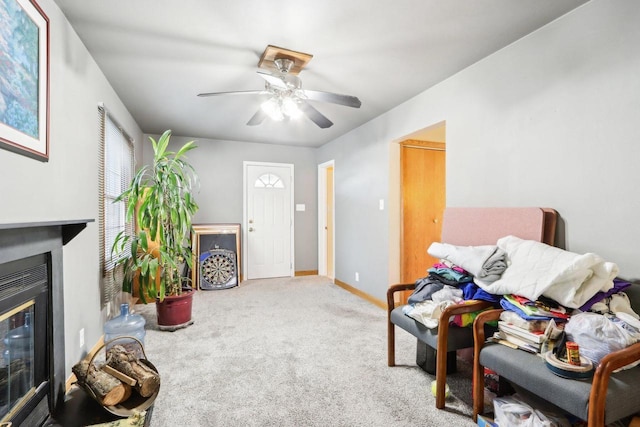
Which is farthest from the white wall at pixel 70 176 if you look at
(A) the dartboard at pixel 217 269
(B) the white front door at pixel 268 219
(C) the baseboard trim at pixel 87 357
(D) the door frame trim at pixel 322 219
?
(D) the door frame trim at pixel 322 219

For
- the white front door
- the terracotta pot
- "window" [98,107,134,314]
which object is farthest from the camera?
the white front door

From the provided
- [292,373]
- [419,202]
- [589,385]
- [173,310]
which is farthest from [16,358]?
[419,202]

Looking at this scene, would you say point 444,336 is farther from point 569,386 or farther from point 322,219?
point 322,219

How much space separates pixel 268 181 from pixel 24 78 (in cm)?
413

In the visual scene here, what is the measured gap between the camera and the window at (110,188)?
9.00 feet

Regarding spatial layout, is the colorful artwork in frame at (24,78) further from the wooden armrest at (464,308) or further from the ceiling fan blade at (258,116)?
the wooden armrest at (464,308)

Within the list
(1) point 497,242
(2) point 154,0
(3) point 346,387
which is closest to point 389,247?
(1) point 497,242

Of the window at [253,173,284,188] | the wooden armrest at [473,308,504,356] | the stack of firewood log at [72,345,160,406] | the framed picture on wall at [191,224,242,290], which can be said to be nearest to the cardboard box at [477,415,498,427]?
the wooden armrest at [473,308,504,356]

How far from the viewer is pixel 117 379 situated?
1.74m

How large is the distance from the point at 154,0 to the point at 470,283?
255cm

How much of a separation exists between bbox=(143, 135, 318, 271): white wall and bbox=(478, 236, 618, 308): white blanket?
4064 millimetres

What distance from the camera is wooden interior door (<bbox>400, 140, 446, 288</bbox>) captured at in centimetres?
380

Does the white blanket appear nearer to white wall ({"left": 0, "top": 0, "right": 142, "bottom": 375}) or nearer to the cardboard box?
the cardboard box

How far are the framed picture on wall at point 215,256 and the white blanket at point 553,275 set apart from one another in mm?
3878
